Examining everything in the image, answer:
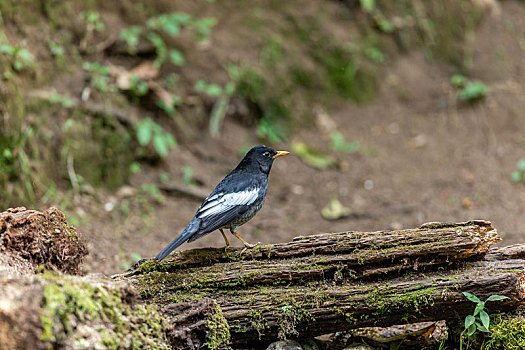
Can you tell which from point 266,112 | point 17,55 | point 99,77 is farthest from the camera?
point 266,112

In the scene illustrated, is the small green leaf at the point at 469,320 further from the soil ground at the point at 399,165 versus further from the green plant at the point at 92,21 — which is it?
the green plant at the point at 92,21

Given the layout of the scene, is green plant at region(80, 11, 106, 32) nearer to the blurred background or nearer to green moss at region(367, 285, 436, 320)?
the blurred background

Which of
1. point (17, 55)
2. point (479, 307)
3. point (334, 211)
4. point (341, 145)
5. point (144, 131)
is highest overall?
point (17, 55)

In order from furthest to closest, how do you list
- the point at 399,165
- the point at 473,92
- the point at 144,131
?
the point at 473,92, the point at 399,165, the point at 144,131

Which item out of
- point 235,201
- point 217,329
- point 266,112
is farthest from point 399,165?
point 217,329

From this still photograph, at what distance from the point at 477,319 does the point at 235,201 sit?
2.21 m

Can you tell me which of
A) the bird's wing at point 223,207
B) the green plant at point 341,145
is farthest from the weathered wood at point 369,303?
the green plant at point 341,145

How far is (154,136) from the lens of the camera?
26.3ft

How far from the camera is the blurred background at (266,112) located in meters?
7.03

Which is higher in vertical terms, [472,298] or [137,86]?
[137,86]

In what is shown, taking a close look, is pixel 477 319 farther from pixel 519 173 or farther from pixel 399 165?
pixel 519 173

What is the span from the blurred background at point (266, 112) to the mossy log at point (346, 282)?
7.19ft

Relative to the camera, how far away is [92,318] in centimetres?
296

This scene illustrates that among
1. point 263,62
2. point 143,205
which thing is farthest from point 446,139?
point 143,205
